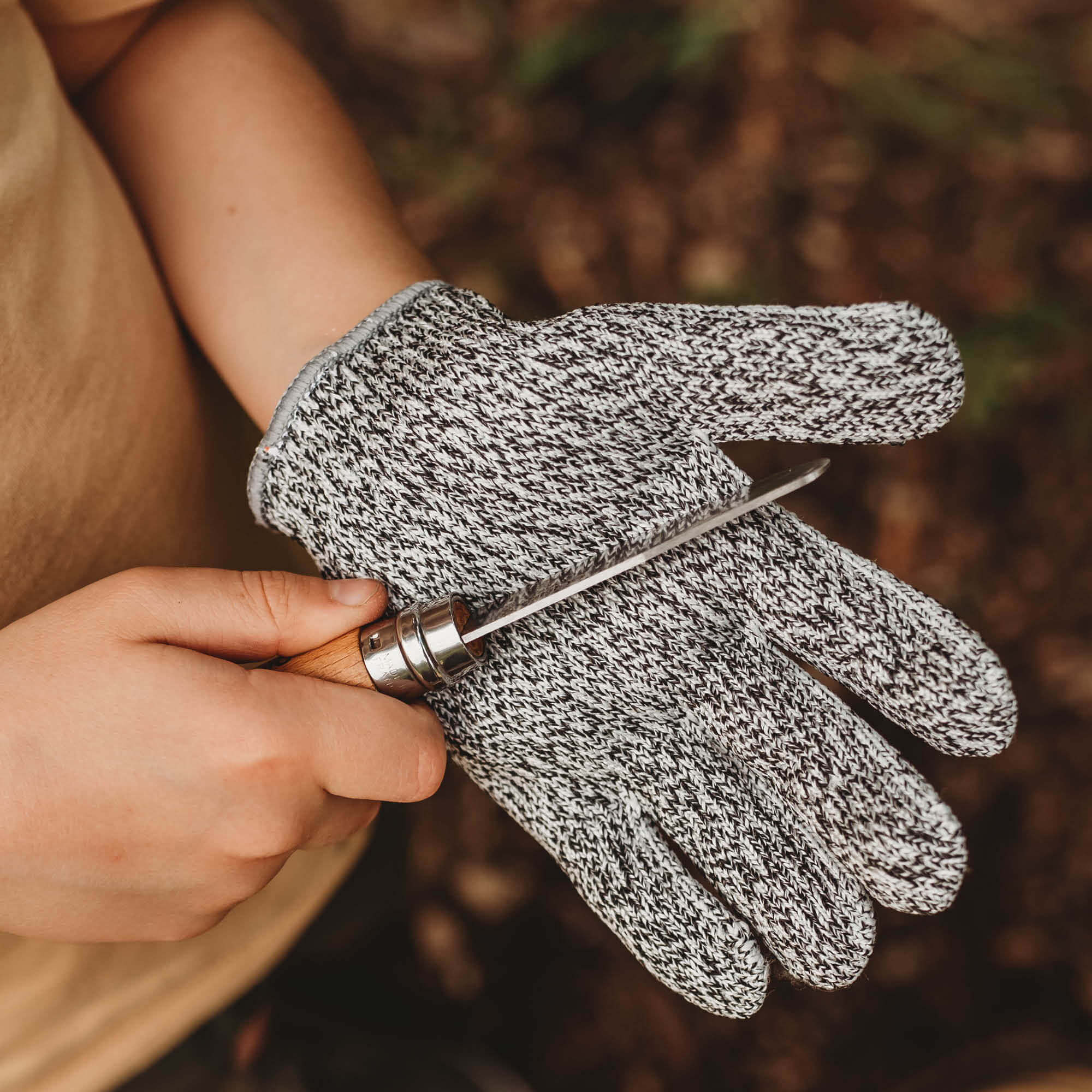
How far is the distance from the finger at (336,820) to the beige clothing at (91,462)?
0.63 feet

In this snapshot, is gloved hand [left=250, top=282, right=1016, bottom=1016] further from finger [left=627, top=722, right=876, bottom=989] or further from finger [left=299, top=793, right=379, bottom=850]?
finger [left=299, top=793, right=379, bottom=850]

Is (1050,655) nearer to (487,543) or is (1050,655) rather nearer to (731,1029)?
(731,1029)

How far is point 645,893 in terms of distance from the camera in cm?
68

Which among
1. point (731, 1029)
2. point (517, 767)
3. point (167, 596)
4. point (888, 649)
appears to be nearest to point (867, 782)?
point (888, 649)

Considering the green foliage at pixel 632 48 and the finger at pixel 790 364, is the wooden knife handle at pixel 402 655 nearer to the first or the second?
the finger at pixel 790 364

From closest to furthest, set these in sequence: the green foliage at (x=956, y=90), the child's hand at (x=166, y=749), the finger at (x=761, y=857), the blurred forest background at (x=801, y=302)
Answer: the child's hand at (x=166, y=749) < the finger at (x=761, y=857) < the blurred forest background at (x=801, y=302) < the green foliage at (x=956, y=90)

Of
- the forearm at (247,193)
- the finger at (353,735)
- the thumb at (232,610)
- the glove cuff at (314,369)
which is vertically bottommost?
the finger at (353,735)

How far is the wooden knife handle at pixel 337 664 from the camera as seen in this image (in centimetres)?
59

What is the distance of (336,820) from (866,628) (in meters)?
0.41

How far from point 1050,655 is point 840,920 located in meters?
1.03

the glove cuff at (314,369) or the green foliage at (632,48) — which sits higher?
the glove cuff at (314,369)

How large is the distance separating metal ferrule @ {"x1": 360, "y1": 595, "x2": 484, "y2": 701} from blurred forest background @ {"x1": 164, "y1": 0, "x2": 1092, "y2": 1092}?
56 centimetres

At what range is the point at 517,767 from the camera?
69 cm

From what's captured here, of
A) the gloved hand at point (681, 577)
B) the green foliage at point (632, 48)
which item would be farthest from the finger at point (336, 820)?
the green foliage at point (632, 48)
